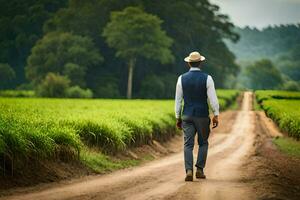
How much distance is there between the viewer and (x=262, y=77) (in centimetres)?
19962

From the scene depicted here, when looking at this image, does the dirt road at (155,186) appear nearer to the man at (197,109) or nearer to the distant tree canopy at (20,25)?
the man at (197,109)

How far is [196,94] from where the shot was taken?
1151 cm

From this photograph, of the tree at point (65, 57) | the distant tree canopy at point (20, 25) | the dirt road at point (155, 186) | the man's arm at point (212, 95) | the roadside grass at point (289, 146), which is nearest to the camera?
the dirt road at point (155, 186)

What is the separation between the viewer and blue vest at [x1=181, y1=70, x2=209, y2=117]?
11.5m

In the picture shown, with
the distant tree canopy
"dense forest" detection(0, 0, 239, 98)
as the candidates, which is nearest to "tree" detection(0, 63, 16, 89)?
"dense forest" detection(0, 0, 239, 98)

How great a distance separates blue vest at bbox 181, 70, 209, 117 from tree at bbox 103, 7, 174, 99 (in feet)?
193

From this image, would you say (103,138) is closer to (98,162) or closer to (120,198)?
(98,162)

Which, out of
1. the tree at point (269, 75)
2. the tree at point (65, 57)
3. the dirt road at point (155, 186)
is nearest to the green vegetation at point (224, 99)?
the tree at point (65, 57)

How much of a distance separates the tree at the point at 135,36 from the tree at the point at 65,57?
10.8 feet

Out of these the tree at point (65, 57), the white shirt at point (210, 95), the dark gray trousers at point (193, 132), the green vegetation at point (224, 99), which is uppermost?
the tree at point (65, 57)

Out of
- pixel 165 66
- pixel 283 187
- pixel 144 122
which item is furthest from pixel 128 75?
pixel 283 187

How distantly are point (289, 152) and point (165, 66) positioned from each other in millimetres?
62584

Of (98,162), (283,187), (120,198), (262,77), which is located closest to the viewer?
(120,198)

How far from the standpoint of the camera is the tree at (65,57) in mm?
69125
